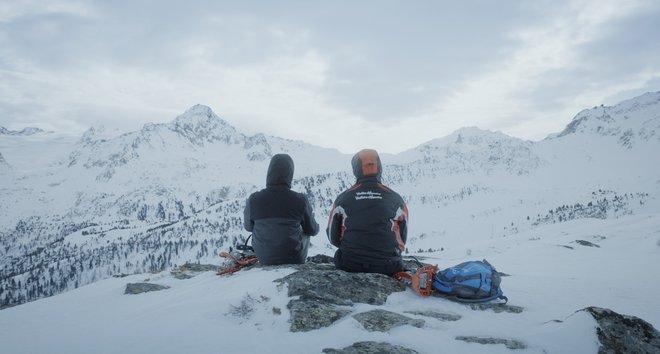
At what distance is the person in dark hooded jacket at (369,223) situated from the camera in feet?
26.6

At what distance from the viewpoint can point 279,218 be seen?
9352 mm

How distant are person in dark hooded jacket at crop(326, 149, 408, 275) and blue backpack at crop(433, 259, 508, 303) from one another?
1.23m

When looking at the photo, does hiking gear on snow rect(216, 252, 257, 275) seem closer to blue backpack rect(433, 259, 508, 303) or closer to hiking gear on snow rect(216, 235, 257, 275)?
hiking gear on snow rect(216, 235, 257, 275)

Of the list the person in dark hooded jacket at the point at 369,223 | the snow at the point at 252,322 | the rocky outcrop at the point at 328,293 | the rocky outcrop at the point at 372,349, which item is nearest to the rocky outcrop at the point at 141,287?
the snow at the point at 252,322

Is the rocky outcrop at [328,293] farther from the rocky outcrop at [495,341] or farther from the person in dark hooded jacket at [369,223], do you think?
the rocky outcrop at [495,341]

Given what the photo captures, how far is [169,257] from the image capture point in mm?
194250

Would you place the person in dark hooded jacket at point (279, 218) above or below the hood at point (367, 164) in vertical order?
below

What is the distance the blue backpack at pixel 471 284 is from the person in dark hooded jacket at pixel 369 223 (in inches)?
48.4

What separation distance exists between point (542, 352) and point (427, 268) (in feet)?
9.78

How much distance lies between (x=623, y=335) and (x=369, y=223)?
181 inches

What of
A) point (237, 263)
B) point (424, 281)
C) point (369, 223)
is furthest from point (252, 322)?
point (237, 263)

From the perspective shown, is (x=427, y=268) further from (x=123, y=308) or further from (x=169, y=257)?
(x=169, y=257)

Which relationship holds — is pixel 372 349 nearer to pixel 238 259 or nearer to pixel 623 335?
pixel 623 335

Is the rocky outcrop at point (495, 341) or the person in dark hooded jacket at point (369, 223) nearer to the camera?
the rocky outcrop at point (495, 341)
